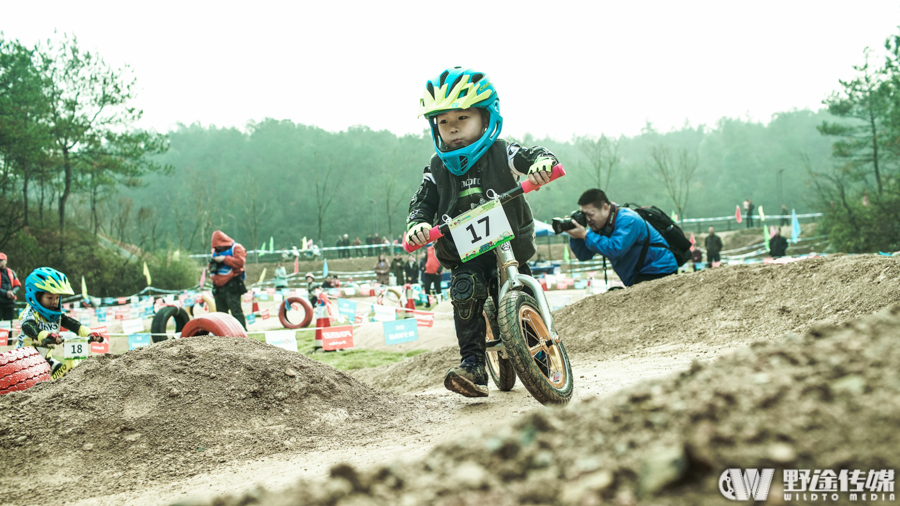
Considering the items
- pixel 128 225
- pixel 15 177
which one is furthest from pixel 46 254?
pixel 128 225

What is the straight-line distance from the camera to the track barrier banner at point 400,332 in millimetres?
11081

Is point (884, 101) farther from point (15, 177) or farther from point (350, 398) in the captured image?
point (15, 177)

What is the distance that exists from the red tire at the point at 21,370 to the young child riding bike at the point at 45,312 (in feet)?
4.73

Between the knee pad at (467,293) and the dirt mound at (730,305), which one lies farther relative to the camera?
the dirt mound at (730,305)

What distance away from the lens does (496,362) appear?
16.7 ft

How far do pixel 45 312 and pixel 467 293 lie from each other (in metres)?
5.94

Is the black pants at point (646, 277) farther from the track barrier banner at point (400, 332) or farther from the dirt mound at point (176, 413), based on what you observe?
the track barrier banner at point (400, 332)

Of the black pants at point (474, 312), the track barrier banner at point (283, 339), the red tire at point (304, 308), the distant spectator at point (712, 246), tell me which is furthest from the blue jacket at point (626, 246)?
the distant spectator at point (712, 246)

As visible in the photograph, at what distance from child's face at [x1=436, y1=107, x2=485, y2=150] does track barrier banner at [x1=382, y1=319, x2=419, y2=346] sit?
23.6 ft

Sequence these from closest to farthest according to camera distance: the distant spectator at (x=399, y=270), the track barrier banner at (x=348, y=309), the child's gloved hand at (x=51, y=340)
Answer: the child's gloved hand at (x=51, y=340), the track barrier banner at (x=348, y=309), the distant spectator at (x=399, y=270)

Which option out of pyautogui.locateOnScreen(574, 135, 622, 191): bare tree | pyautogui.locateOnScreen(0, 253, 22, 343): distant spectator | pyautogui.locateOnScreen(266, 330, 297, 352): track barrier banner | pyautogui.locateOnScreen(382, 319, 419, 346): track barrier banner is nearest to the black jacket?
pyautogui.locateOnScreen(266, 330, 297, 352): track barrier banner

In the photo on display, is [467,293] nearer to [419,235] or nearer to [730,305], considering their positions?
[419,235]

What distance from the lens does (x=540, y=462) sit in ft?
4.36

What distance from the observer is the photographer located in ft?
22.5
